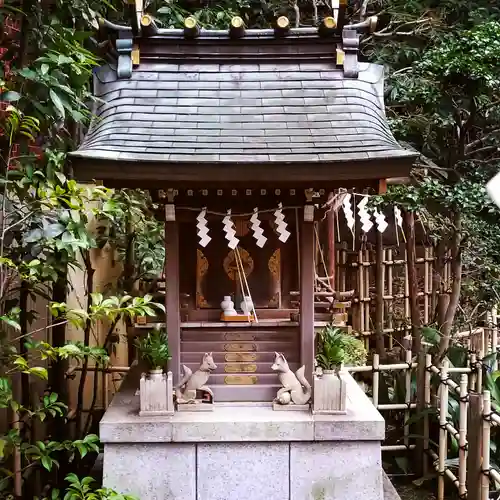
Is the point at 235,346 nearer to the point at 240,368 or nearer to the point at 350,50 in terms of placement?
the point at 240,368

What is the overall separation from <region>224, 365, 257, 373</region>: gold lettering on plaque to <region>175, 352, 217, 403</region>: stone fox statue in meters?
0.28

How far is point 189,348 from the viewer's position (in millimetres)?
5516

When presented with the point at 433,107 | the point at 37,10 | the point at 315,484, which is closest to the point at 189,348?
the point at 315,484

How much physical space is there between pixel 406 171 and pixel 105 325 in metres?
6.28

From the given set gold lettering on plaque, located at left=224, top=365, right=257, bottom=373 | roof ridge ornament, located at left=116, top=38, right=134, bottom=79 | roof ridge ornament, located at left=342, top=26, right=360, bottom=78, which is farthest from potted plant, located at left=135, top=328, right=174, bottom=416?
roof ridge ornament, located at left=342, top=26, right=360, bottom=78

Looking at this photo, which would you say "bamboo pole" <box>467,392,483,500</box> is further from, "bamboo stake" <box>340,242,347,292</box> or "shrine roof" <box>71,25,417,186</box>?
"bamboo stake" <box>340,242,347,292</box>

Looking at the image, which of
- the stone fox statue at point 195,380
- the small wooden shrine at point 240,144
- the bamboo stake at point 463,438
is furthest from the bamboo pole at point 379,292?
the stone fox statue at point 195,380

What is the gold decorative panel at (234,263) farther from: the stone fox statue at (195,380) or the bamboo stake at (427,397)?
the bamboo stake at (427,397)

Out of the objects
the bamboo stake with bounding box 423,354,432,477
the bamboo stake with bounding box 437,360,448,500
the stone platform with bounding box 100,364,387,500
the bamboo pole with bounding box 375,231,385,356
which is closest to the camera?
the stone platform with bounding box 100,364,387,500

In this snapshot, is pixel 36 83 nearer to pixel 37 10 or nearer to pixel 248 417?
pixel 37 10

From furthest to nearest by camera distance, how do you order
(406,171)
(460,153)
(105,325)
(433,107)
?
(105,325) < (460,153) < (433,107) < (406,171)

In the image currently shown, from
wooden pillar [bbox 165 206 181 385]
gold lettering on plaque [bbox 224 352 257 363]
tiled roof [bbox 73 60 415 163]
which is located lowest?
gold lettering on plaque [bbox 224 352 257 363]

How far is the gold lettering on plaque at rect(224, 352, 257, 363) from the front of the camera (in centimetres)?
549

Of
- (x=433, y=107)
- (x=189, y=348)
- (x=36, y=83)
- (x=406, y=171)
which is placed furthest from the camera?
(x=433, y=107)
